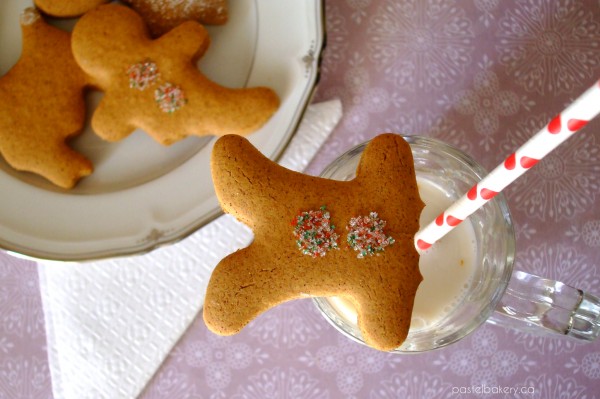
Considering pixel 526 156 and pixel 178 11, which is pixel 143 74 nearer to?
pixel 178 11

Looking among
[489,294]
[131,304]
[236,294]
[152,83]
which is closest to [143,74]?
[152,83]

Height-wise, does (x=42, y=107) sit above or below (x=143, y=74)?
below

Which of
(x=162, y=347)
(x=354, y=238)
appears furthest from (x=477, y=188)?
(x=162, y=347)

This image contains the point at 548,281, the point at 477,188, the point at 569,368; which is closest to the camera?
the point at 477,188

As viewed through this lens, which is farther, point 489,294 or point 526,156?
point 489,294

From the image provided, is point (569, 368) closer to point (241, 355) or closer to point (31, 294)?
point (241, 355)
